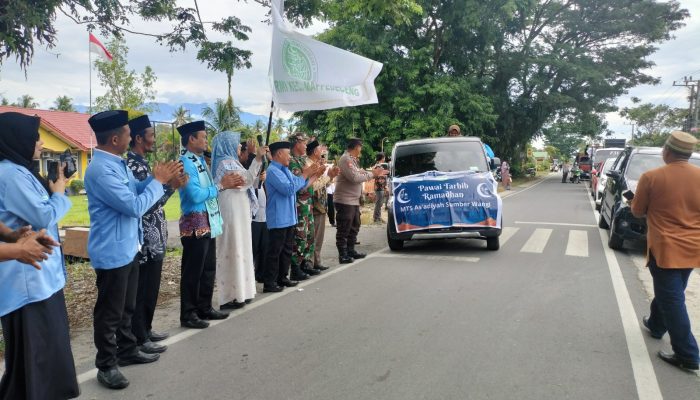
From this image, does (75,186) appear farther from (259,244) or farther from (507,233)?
(507,233)

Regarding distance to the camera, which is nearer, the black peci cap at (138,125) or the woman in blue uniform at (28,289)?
the woman in blue uniform at (28,289)

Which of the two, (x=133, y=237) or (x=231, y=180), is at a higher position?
(x=231, y=180)

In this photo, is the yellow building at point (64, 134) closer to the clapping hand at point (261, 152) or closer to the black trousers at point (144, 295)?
the clapping hand at point (261, 152)

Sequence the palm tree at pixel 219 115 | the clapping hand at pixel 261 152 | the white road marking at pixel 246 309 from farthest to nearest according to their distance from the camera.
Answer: the palm tree at pixel 219 115
the clapping hand at pixel 261 152
the white road marking at pixel 246 309

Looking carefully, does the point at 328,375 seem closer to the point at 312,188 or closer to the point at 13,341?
the point at 13,341

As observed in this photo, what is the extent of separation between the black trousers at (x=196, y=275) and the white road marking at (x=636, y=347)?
381 cm

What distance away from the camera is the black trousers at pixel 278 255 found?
611 cm

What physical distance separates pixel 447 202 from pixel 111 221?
5.66 m

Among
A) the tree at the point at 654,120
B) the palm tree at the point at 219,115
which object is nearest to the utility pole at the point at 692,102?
the tree at the point at 654,120

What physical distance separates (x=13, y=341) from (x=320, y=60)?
4414 mm

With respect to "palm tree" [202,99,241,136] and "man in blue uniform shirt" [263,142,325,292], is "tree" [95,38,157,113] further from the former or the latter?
"man in blue uniform shirt" [263,142,325,292]

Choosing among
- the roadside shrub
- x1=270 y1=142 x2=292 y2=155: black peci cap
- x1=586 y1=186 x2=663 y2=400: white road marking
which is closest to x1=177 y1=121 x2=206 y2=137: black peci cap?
x1=270 y1=142 x2=292 y2=155: black peci cap

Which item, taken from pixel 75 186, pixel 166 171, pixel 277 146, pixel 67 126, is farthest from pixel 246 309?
pixel 67 126

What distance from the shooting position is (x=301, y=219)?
680 centimetres
